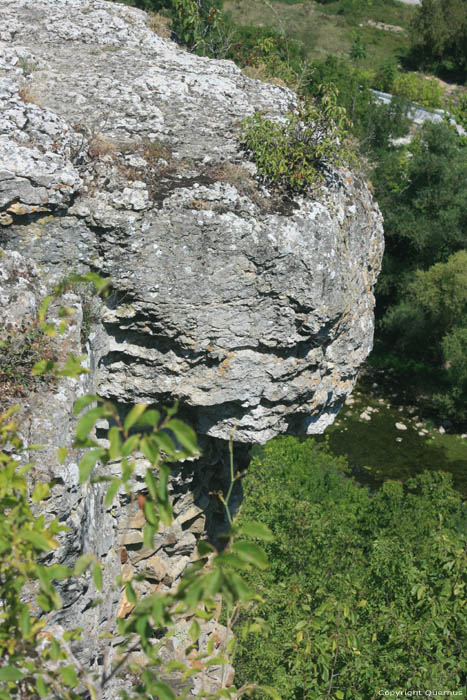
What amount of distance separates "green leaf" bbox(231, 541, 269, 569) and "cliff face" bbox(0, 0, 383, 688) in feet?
11.9

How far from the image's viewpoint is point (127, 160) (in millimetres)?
6914

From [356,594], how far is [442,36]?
39.2 m

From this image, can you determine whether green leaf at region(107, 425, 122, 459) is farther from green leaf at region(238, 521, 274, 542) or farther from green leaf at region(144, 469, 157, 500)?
green leaf at region(238, 521, 274, 542)

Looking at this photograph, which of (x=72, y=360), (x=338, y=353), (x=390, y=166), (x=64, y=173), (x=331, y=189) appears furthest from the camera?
(x=390, y=166)

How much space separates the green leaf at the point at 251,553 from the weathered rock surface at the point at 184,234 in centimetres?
468

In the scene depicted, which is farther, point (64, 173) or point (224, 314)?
point (224, 314)

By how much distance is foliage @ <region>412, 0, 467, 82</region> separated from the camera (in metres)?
39.1

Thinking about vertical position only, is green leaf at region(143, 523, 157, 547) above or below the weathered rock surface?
above

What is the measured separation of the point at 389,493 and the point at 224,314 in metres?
6.37

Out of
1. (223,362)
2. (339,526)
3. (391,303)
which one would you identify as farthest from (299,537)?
(391,303)

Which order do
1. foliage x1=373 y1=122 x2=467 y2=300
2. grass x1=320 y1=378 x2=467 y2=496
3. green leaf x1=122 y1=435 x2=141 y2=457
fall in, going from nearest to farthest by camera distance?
green leaf x1=122 y1=435 x2=141 y2=457
grass x1=320 y1=378 x2=467 y2=496
foliage x1=373 y1=122 x2=467 y2=300

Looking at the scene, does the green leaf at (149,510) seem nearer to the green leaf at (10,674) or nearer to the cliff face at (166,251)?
the green leaf at (10,674)

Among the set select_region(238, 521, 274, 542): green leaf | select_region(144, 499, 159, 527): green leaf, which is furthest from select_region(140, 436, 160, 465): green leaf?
select_region(238, 521, 274, 542): green leaf

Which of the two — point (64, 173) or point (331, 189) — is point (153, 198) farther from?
point (331, 189)
